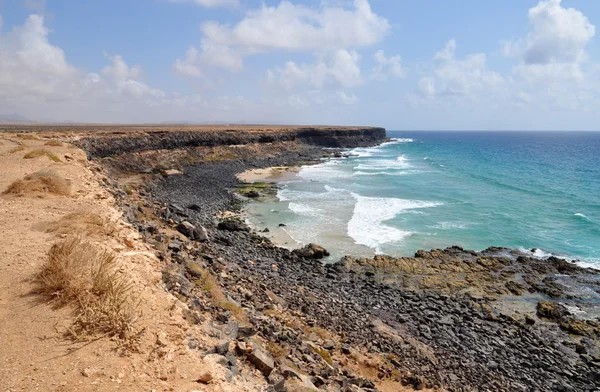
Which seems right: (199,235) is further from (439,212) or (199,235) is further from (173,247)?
(439,212)

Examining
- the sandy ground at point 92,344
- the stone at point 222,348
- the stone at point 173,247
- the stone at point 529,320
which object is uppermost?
the sandy ground at point 92,344

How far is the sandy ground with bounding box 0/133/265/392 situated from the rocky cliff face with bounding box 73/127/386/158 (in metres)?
41.4

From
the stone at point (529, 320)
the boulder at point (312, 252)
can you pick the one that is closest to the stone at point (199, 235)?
the boulder at point (312, 252)

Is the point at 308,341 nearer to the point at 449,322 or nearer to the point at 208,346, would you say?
the point at 208,346

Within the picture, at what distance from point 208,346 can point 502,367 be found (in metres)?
12.5

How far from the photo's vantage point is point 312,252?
78.6 feet

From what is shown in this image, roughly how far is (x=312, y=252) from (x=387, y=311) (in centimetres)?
738

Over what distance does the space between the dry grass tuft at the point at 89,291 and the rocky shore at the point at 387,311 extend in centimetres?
157

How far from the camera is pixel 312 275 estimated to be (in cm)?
2100

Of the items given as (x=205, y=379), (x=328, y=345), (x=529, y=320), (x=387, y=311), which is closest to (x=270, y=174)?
(x=387, y=311)

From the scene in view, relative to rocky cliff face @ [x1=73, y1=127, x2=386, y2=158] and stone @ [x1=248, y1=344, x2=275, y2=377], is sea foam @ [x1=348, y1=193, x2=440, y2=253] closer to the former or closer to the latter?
stone @ [x1=248, y1=344, x2=275, y2=377]

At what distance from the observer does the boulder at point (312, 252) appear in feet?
78.3

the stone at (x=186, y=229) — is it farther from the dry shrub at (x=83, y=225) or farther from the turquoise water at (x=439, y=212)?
the dry shrub at (x=83, y=225)

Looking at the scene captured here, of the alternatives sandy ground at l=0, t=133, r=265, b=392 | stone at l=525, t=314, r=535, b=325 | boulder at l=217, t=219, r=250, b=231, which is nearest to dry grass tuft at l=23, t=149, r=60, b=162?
boulder at l=217, t=219, r=250, b=231
